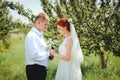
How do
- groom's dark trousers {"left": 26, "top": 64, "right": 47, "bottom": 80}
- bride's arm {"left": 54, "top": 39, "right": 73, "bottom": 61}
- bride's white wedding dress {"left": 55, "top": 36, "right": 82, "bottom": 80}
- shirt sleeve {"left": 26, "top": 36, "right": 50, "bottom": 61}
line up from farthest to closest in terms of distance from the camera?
bride's white wedding dress {"left": 55, "top": 36, "right": 82, "bottom": 80} → bride's arm {"left": 54, "top": 39, "right": 73, "bottom": 61} → groom's dark trousers {"left": 26, "top": 64, "right": 47, "bottom": 80} → shirt sleeve {"left": 26, "top": 36, "right": 50, "bottom": 61}

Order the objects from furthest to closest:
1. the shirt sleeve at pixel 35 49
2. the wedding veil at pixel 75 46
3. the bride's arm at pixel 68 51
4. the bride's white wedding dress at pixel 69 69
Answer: the bride's white wedding dress at pixel 69 69
the wedding veil at pixel 75 46
the bride's arm at pixel 68 51
the shirt sleeve at pixel 35 49

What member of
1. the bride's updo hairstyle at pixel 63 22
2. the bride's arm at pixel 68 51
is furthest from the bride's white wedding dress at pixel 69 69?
the bride's updo hairstyle at pixel 63 22

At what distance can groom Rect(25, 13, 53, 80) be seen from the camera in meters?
5.73

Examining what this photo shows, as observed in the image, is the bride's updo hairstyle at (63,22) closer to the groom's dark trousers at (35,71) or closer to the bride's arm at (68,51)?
the bride's arm at (68,51)

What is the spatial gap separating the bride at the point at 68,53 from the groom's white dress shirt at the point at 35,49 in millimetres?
234

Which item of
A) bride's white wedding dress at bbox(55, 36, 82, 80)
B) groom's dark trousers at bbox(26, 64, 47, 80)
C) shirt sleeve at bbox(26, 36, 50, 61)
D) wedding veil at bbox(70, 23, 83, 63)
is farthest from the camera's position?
bride's white wedding dress at bbox(55, 36, 82, 80)

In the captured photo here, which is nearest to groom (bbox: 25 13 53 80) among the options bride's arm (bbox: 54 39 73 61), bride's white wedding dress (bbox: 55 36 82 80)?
bride's arm (bbox: 54 39 73 61)

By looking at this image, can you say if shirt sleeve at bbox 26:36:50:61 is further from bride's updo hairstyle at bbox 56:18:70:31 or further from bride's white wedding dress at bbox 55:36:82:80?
bride's white wedding dress at bbox 55:36:82:80

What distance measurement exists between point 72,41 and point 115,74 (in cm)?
479

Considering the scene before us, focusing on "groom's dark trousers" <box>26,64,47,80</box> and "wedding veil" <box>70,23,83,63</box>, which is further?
"wedding veil" <box>70,23,83,63</box>

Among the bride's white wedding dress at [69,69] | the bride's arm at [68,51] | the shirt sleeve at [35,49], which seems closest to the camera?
the shirt sleeve at [35,49]

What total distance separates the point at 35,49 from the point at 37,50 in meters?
0.04

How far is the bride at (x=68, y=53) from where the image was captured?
6.39 meters

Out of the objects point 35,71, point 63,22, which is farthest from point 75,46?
point 35,71
